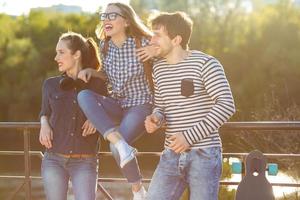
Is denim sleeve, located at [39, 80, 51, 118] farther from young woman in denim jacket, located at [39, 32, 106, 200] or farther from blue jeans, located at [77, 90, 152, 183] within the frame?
blue jeans, located at [77, 90, 152, 183]

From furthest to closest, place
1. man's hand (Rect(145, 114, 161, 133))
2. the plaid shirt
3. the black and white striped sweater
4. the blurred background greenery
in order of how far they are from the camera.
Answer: the blurred background greenery → the plaid shirt → man's hand (Rect(145, 114, 161, 133)) → the black and white striped sweater

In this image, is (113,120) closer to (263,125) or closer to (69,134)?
(69,134)

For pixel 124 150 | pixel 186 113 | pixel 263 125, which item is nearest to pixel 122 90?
pixel 124 150

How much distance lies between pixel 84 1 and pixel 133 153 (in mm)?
27268

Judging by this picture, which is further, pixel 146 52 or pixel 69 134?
pixel 69 134

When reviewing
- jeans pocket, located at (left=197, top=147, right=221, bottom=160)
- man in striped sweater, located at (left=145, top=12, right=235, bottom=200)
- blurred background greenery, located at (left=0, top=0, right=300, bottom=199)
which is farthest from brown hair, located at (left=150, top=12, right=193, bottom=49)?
blurred background greenery, located at (left=0, top=0, right=300, bottom=199)

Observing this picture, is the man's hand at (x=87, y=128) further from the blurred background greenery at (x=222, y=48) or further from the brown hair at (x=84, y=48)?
the blurred background greenery at (x=222, y=48)

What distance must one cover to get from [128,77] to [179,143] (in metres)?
0.52

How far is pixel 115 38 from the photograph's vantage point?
3.21 m

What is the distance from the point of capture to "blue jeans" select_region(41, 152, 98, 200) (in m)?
3.22

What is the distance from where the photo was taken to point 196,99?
279 cm

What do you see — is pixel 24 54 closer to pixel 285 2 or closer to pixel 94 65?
pixel 285 2

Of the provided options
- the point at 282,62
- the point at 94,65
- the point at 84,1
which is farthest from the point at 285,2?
the point at 94,65

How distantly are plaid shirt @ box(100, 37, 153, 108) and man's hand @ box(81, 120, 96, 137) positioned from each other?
0.18 meters
